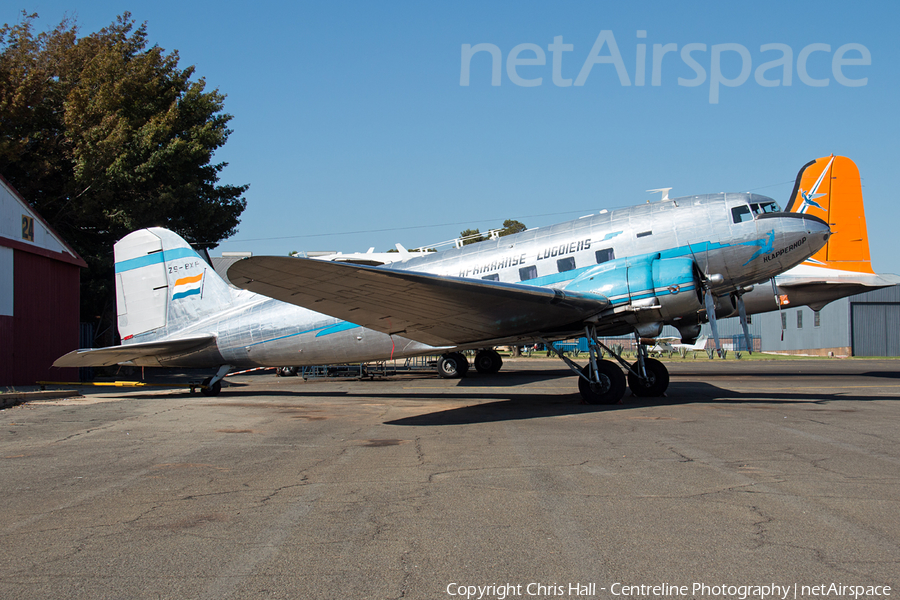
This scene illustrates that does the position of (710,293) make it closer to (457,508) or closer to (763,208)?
(763,208)

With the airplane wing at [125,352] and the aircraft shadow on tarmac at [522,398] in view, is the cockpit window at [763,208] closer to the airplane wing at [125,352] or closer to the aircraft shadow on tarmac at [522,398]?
the aircraft shadow on tarmac at [522,398]

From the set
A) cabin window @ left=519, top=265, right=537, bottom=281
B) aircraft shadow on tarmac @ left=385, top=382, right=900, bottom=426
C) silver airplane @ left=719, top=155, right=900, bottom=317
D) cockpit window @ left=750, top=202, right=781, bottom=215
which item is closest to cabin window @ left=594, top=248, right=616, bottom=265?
cabin window @ left=519, top=265, right=537, bottom=281

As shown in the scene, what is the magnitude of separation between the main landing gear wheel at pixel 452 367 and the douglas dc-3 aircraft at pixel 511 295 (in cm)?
829

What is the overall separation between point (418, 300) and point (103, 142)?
2154 cm

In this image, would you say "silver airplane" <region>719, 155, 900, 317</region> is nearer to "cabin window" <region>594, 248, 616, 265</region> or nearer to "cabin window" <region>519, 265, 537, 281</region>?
"cabin window" <region>594, 248, 616, 265</region>

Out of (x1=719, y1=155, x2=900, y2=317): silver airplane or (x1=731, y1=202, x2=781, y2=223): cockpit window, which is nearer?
(x1=731, y1=202, x2=781, y2=223): cockpit window

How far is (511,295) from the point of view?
1098cm

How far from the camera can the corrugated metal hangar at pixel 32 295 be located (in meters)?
19.2

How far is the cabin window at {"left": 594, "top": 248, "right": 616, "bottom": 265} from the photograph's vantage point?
42.4ft

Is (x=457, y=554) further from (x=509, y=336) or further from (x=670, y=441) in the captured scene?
(x=509, y=336)

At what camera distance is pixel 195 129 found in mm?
29375

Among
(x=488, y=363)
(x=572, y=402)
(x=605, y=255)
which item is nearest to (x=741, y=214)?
(x=605, y=255)

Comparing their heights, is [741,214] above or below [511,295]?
above

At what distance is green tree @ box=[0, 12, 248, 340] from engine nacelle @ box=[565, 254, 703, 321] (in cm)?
2202
